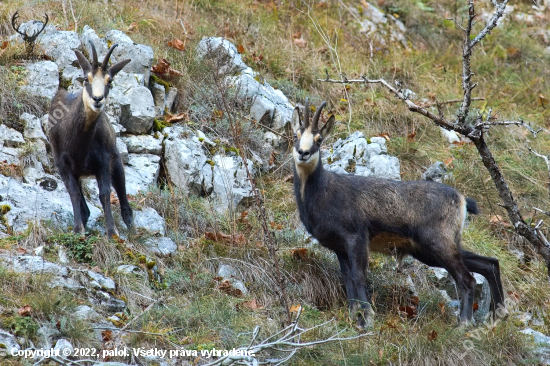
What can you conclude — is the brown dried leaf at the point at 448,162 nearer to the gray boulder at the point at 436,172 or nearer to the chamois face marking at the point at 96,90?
the gray boulder at the point at 436,172

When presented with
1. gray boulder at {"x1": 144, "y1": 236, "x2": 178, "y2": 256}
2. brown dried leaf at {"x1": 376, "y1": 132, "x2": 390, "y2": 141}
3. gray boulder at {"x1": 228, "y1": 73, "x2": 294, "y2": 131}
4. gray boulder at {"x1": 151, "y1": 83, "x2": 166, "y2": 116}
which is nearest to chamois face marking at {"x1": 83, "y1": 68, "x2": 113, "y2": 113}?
gray boulder at {"x1": 144, "y1": 236, "x2": 178, "y2": 256}

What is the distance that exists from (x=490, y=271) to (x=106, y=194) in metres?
4.55

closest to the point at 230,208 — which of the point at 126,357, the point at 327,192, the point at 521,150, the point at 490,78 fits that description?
the point at 327,192

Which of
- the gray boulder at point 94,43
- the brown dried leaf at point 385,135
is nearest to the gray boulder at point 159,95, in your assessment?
the gray boulder at point 94,43

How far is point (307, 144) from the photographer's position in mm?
6832

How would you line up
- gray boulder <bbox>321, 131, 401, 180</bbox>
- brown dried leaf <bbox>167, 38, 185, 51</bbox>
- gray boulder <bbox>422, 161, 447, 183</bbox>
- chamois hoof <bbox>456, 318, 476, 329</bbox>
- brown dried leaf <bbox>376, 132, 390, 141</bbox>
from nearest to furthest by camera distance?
chamois hoof <bbox>456, 318, 476, 329</bbox>
gray boulder <bbox>321, 131, 401, 180</bbox>
gray boulder <bbox>422, 161, 447, 183</bbox>
brown dried leaf <bbox>376, 132, 390, 141</bbox>
brown dried leaf <bbox>167, 38, 185, 51</bbox>

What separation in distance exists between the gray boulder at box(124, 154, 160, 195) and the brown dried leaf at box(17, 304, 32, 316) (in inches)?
120

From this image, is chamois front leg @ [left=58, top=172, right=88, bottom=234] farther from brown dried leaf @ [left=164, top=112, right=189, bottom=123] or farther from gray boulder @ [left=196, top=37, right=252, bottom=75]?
gray boulder @ [left=196, top=37, right=252, bottom=75]

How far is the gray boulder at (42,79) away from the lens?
28.4 feet

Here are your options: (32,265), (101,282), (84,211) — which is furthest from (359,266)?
(32,265)

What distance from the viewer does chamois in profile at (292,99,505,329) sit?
22.7ft

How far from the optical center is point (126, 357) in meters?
5.24

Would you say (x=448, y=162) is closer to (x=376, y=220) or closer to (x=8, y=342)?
(x=376, y=220)

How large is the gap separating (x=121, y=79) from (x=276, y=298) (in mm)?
4166
